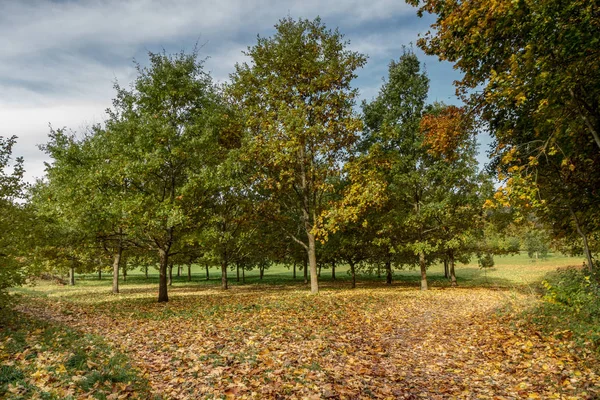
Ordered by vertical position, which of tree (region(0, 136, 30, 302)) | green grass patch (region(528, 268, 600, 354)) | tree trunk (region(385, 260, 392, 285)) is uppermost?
tree (region(0, 136, 30, 302))

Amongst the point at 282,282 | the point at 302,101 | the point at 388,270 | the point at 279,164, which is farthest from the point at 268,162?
the point at 282,282

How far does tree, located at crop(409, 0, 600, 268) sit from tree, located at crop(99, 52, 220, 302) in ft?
40.2

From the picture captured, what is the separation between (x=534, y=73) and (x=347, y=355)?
9959 mm

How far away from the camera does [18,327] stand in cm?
1038

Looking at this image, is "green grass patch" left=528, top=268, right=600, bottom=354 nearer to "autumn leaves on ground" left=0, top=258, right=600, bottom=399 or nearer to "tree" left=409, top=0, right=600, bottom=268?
"autumn leaves on ground" left=0, top=258, right=600, bottom=399

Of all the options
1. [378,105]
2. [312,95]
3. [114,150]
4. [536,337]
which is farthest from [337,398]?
[378,105]

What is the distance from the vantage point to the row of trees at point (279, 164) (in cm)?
1650

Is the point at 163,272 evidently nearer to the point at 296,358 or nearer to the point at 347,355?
the point at 296,358

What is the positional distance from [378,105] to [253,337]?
2030 cm

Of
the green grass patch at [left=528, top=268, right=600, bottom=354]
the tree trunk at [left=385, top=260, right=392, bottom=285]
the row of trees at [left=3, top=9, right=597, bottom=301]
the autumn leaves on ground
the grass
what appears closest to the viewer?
the autumn leaves on ground

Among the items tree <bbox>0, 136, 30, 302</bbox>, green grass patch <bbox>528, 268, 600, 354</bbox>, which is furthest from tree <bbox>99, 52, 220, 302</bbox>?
green grass patch <bbox>528, 268, 600, 354</bbox>

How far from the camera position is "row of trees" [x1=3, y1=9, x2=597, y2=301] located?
1650 cm

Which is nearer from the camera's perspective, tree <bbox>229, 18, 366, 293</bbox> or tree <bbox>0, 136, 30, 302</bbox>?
tree <bbox>0, 136, 30, 302</bbox>

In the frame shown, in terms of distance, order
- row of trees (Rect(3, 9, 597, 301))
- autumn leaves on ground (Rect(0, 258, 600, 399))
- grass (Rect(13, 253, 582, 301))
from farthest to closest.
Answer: grass (Rect(13, 253, 582, 301)), row of trees (Rect(3, 9, 597, 301)), autumn leaves on ground (Rect(0, 258, 600, 399))
